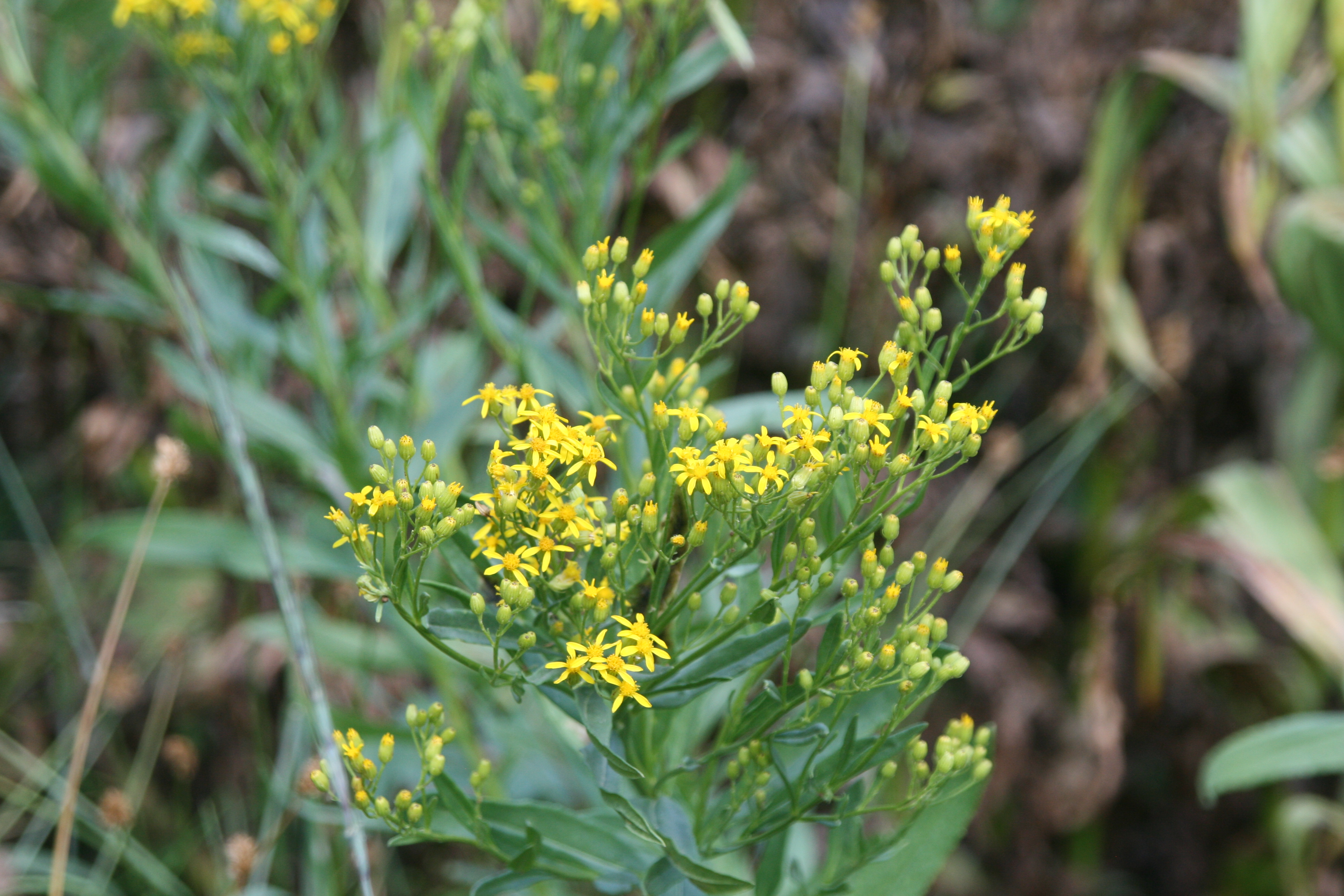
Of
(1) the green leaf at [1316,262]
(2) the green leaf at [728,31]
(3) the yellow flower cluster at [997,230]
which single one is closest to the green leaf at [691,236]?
(2) the green leaf at [728,31]

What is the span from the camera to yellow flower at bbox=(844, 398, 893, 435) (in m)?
0.79

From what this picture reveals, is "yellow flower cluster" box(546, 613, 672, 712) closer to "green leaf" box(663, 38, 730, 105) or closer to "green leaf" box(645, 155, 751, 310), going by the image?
"green leaf" box(645, 155, 751, 310)

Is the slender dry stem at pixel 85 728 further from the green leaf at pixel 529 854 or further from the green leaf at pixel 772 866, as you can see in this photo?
the green leaf at pixel 772 866

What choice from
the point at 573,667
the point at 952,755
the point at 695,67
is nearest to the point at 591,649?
the point at 573,667

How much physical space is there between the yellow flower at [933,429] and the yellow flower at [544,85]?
83 cm

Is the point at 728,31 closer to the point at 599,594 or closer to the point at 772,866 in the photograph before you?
the point at 599,594

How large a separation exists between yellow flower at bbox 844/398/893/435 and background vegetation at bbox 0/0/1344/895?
37.2 inches

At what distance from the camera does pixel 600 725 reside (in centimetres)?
81

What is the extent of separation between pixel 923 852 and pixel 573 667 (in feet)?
1.60

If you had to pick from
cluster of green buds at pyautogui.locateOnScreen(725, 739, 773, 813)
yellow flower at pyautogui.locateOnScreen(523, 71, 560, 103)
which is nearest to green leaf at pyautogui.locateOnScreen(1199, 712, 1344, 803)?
cluster of green buds at pyautogui.locateOnScreen(725, 739, 773, 813)

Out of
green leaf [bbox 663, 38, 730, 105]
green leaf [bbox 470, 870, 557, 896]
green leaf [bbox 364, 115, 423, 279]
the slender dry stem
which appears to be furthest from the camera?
green leaf [bbox 364, 115, 423, 279]

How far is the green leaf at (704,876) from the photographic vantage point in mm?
836

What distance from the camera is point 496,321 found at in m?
1.54

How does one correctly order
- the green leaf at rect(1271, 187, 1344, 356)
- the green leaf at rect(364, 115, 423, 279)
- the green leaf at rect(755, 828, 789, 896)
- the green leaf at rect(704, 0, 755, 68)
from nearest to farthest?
1. the green leaf at rect(755, 828, 789, 896)
2. the green leaf at rect(704, 0, 755, 68)
3. the green leaf at rect(1271, 187, 1344, 356)
4. the green leaf at rect(364, 115, 423, 279)
